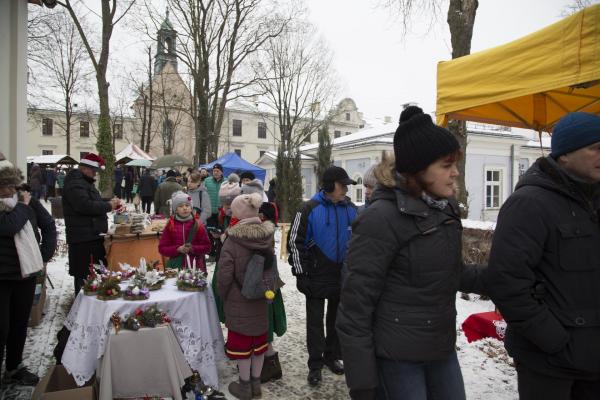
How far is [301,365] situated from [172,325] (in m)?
1.62

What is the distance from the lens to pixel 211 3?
788 inches

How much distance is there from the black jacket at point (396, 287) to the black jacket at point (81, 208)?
4260 millimetres

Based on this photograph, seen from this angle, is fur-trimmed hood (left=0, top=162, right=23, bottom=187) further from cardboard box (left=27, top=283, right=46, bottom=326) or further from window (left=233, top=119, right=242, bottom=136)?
window (left=233, top=119, right=242, bottom=136)

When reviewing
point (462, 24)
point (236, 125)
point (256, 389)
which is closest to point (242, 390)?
point (256, 389)

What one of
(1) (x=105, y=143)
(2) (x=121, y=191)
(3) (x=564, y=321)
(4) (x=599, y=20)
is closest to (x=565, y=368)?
(3) (x=564, y=321)

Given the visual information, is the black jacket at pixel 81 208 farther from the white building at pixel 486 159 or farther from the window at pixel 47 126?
the window at pixel 47 126

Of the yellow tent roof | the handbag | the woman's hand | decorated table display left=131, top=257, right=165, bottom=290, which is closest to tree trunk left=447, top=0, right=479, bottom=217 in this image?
the yellow tent roof

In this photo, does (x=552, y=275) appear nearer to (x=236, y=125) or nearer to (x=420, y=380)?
(x=420, y=380)

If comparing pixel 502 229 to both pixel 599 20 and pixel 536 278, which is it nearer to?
pixel 536 278

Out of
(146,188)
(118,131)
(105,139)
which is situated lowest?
(146,188)

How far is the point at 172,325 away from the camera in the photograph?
3658 mm

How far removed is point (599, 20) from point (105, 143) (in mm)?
15107

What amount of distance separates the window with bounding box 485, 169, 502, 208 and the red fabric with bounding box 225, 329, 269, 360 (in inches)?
877

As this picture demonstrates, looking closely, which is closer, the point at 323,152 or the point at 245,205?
the point at 245,205
